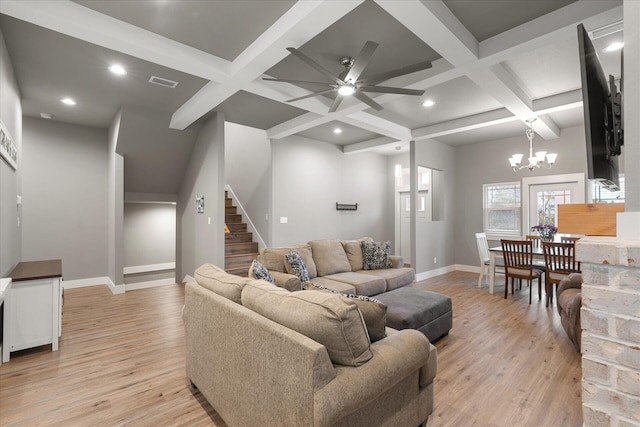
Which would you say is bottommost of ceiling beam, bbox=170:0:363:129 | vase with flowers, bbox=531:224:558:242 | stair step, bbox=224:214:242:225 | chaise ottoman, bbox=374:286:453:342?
chaise ottoman, bbox=374:286:453:342

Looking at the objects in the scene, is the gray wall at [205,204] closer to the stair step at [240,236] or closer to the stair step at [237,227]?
the stair step at [240,236]

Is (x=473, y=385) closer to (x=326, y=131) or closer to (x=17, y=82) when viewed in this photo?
(x=326, y=131)

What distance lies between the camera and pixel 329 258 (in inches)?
175

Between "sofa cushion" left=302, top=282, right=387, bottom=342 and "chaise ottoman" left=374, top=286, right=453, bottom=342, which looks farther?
"chaise ottoman" left=374, top=286, right=453, bottom=342

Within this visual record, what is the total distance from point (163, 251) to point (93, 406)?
7.09m

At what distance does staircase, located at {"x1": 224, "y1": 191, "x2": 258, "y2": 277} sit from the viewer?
221 inches

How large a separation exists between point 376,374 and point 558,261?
4097mm

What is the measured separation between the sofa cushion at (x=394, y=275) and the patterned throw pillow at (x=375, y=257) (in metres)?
0.11

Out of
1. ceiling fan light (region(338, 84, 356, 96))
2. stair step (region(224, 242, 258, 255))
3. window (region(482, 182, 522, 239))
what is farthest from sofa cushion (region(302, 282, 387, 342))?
window (region(482, 182, 522, 239))

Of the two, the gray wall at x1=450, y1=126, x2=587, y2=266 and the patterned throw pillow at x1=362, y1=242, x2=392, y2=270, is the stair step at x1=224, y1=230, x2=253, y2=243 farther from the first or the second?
the gray wall at x1=450, y1=126, x2=587, y2=266

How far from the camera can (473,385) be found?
2457 mm

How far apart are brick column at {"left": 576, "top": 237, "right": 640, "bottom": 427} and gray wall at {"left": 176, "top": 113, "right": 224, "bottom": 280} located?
4.36 m

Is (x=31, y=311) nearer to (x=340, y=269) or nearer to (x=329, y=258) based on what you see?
(x=329, y=258)

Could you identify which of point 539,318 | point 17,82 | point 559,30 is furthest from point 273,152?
point 539,318
